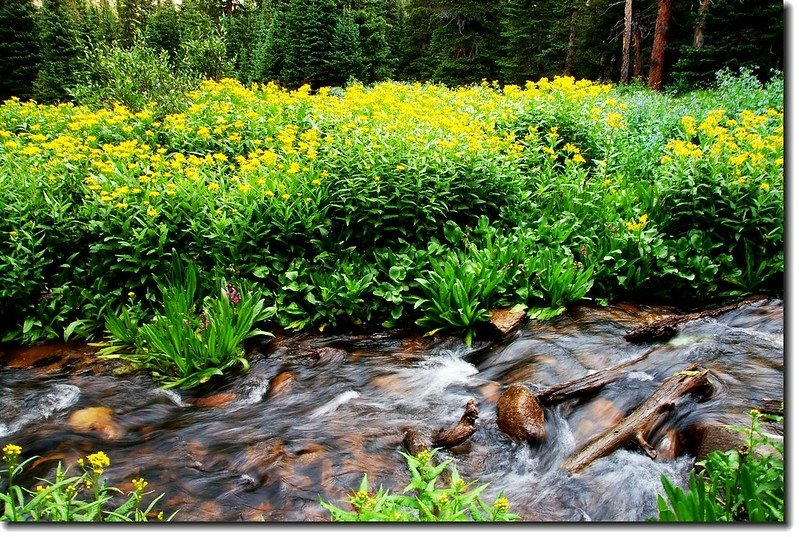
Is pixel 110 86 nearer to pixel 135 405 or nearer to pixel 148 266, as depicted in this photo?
pixel 148 266

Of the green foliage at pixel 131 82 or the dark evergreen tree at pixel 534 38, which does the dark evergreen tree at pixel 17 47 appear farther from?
the dark evergreen tree at pixel 534 38

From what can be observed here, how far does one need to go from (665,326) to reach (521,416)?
1.55 m

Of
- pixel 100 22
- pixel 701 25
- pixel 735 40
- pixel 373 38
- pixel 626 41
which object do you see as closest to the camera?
pixel 735 40

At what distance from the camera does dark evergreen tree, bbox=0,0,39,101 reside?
5281 mm

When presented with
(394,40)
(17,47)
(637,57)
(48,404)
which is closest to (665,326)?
(48,404)

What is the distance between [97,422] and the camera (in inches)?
129

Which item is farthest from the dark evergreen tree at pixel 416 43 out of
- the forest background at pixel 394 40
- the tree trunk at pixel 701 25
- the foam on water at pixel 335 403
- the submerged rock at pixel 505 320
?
the foam on water at pixel 335 403

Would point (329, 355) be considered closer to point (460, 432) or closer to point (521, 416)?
point (460, 432)

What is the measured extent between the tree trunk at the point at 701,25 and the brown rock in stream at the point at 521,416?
3202 mm

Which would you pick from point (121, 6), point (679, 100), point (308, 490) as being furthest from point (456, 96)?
point (308, 490)

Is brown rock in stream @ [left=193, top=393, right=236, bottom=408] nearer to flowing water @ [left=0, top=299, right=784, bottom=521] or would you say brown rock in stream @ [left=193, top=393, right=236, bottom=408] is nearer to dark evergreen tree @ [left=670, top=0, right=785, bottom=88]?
flowing water @ [left=0, top=299, right=784, bottom=521]

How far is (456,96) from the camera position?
927 cm

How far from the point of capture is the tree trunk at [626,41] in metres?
6.33

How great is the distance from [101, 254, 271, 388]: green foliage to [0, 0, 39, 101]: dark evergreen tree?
3247mm
